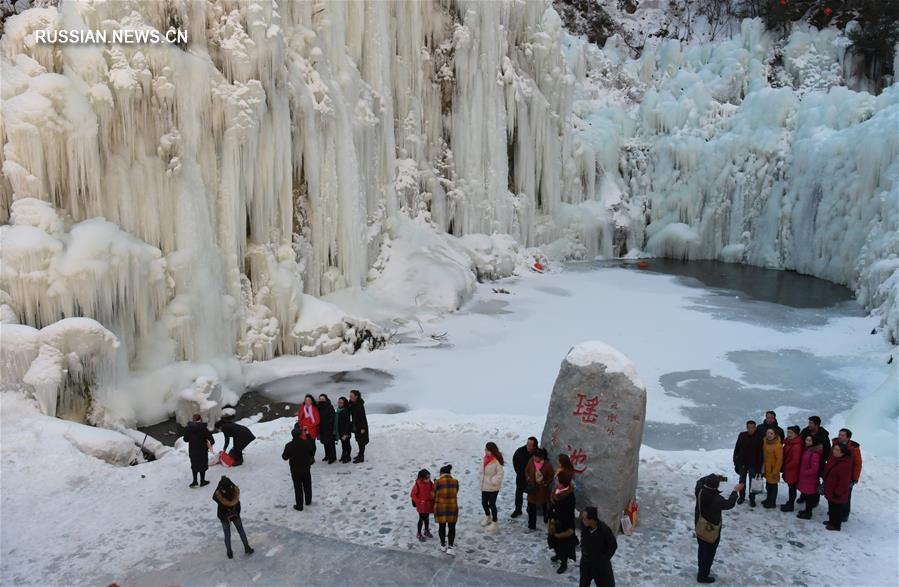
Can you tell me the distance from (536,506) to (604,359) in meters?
1.85

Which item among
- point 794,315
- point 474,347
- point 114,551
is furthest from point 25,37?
point 794,315

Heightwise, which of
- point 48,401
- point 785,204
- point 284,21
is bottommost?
point 48,401

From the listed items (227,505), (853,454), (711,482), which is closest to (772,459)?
(853,454)

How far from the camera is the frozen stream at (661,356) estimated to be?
12.8m

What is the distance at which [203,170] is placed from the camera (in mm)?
14367

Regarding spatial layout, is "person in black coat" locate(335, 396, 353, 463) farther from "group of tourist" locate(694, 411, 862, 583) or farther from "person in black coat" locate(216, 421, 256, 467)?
"group of tourist" locate(694, 411, 862, 583)

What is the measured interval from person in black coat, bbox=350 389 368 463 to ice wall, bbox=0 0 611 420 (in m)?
4.78

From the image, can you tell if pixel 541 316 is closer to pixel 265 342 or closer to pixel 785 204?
pixel 265 342

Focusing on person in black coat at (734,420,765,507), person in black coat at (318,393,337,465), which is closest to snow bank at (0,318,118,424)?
person in black coat at (318,393,337,465)

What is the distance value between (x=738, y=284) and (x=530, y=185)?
988 cm

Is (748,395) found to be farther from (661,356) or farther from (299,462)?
(299,462)

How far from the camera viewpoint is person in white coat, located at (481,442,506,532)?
7.36m

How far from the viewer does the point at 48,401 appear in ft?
33.0

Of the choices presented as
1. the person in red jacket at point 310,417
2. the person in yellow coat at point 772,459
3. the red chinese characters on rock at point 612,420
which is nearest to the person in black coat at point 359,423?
the person in red jacket at point 310,417
